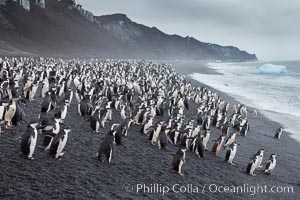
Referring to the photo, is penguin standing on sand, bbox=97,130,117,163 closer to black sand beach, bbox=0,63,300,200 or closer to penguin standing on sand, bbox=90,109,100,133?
black sand beach, bbox=0,63,300,200

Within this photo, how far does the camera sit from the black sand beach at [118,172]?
309 inches

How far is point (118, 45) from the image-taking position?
133375 mm

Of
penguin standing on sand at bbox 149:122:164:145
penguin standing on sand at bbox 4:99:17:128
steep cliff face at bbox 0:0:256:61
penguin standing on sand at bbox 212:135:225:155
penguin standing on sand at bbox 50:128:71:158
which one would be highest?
steep cliff face at bbox 0:0:256:61

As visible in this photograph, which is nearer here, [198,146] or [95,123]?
[198,146]

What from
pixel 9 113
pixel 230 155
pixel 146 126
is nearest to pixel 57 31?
pixel 146 126

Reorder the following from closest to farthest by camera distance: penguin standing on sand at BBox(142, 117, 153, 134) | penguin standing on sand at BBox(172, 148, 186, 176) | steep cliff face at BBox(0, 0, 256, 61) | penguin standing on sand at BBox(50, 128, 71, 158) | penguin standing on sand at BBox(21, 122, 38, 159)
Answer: penguin standing on sand at BBox(21, 122, 38, 159)
penguin standing on sand at BBox(50, 128, 71, 158)
penguin standing on sand at BBox(172, 148, 186, 176)
penguin standing on sand at BBox(142, 117, 153, 134)
steep cliff face at BBox(0, 0, 256, 61)

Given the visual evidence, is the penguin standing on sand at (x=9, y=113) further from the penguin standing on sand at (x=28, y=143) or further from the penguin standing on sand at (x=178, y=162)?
the penguin standing on sand at (x=178, y=162)

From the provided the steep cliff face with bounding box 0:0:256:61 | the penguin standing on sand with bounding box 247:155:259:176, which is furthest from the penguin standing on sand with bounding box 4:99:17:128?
the steep cliff face with bounding box 0:0:256:61

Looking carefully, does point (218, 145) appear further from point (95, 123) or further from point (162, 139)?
point (95, 123)

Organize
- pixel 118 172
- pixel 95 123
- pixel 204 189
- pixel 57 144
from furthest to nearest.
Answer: pixel 95 123 < pixel 204 189 < pixel 118 172 < pixel 57 144

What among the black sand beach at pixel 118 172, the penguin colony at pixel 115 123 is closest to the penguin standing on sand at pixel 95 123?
the penguin colony at pixel 115 123

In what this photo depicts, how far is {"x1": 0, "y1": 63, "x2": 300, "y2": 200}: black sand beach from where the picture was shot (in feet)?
25.7

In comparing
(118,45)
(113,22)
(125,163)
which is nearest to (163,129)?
(125,163)

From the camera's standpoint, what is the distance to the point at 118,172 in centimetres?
966
